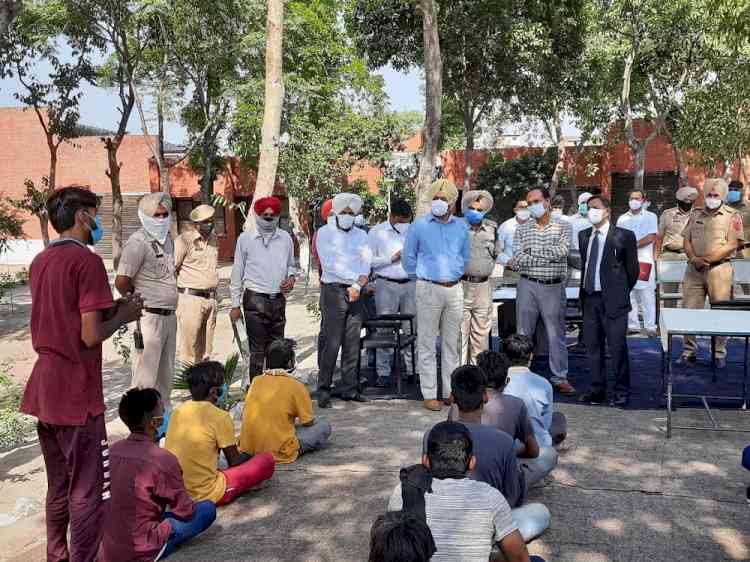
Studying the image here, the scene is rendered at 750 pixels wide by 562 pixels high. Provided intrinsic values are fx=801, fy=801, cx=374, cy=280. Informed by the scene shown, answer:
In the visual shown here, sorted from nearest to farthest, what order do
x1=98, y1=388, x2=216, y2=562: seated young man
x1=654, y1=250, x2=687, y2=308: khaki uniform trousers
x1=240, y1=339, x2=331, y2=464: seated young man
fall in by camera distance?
x1=98, y1=388, x2=216, y2=562: seated young man
x1=240, y1=339, x2=331, y2=464: seated young man
x1=654, y1=250, x2=687, y2=308: khaki uniform trousers

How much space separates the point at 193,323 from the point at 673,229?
5875 millimetres

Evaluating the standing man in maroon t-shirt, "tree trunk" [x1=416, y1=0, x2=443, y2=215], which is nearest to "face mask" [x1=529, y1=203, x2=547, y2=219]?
"tree trunk" [x1=416, y1=0, x2=443, y2=215]

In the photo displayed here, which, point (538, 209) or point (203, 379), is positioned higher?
point (538, 209)

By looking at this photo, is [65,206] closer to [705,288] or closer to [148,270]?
[148,270]

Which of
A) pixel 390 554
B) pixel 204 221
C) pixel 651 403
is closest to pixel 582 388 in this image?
pixel 651 403

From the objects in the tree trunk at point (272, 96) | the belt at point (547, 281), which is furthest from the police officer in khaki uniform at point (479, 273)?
the tree trunk at point (272, 96)

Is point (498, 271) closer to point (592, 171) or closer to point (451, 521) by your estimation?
point (592, 171)

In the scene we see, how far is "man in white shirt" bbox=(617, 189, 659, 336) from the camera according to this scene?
965 centimetres

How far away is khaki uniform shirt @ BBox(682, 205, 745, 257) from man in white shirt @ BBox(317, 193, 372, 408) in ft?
10.7

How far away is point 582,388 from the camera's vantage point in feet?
24.4

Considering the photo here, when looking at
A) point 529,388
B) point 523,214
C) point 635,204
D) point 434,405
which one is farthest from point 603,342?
point 635,204

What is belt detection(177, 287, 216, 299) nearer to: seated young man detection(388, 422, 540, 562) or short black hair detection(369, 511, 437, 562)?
seated young man detection(388, 422, 540, 562)

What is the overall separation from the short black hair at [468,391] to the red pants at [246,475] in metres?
1.57

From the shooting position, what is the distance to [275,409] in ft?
16.9
